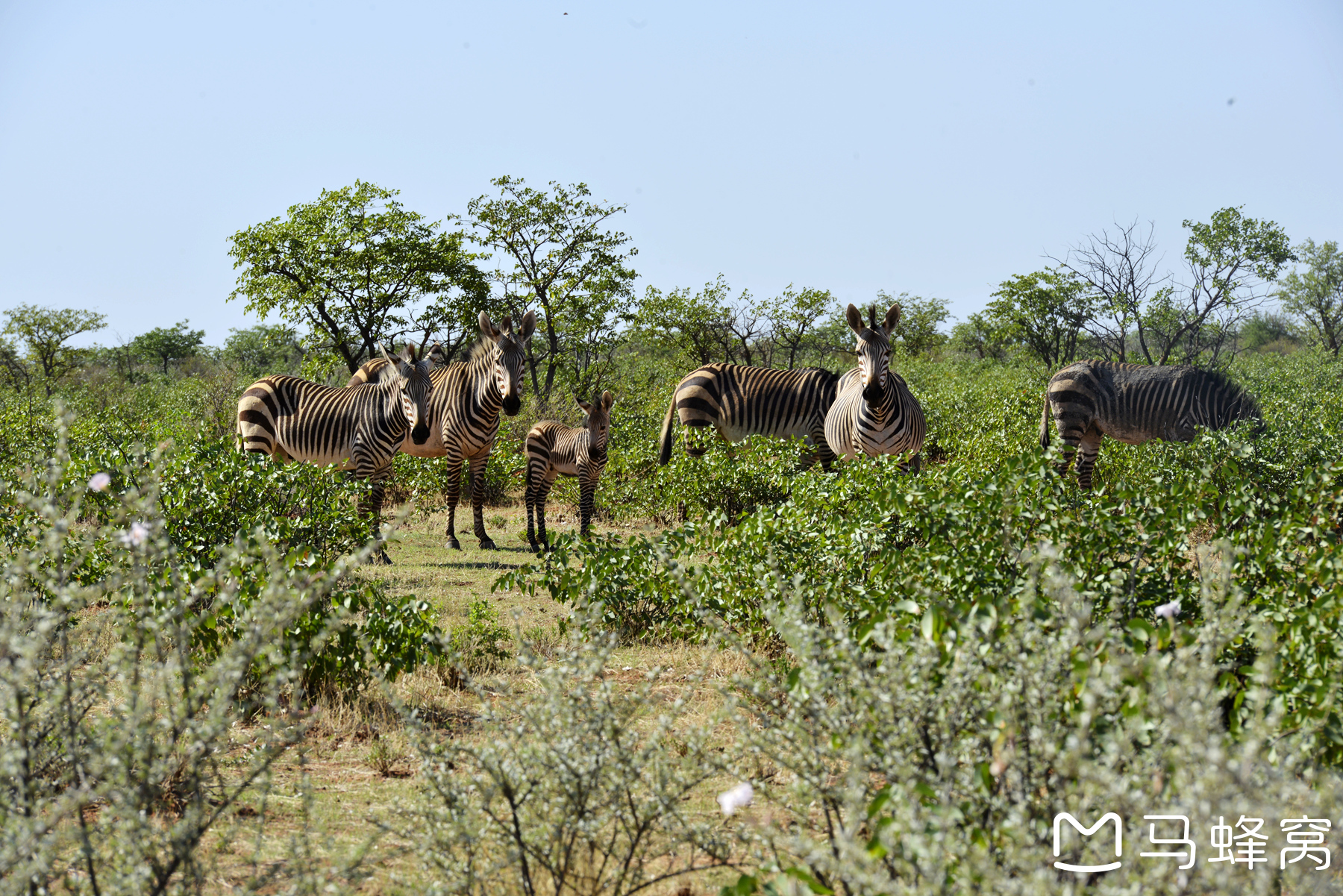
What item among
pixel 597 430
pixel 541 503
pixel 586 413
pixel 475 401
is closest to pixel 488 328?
pixel 475 401

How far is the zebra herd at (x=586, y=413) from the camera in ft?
30.6

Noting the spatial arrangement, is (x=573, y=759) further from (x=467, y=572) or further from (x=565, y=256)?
(x=565, y=256)

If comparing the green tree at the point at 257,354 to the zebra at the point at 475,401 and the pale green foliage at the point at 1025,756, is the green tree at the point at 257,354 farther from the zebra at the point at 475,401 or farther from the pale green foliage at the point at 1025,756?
the pale green foliage at the point at 1025,756

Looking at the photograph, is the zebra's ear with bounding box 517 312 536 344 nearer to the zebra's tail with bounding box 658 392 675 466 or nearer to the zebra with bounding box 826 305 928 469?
the zebra's tail with bounding box 658 392 675 466

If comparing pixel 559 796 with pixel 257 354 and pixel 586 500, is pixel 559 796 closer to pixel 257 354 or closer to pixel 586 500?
pixel 586 500

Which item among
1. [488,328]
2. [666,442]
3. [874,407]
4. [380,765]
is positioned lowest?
[380,765]

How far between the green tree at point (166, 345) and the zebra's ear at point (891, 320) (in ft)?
192

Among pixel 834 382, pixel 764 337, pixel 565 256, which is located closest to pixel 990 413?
pixel 834 382

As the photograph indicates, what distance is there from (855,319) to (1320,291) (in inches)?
1987

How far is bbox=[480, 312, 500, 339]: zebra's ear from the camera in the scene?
962 centimetres

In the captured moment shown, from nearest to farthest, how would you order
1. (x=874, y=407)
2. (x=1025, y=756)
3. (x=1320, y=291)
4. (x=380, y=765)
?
(x=1025, y=756), (x=380, y=765), (x=874, y=407), (x=1320, y=291)

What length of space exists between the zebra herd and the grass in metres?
2.61

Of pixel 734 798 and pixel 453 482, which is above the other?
pixel 453 482

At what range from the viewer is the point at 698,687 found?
14.9 ft
